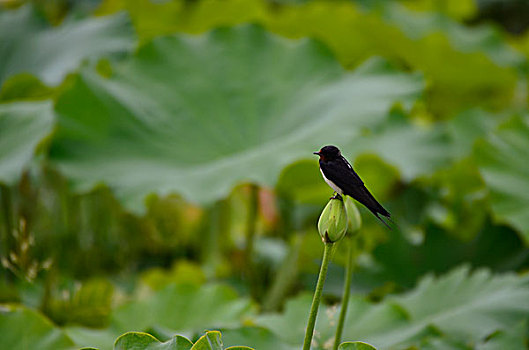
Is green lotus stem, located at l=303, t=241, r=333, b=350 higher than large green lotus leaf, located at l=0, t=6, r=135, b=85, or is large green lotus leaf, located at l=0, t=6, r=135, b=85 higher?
large green lotus leaf, located at l=0, t=6, r=135, b=85

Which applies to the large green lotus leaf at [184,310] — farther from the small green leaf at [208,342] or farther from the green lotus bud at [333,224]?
the green lotus bud at [333,224]

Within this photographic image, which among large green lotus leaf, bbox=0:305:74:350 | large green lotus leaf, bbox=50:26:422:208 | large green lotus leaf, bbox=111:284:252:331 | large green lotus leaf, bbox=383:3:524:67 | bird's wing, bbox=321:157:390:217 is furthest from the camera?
large green lotus leaf, bbox=383:3:524:67

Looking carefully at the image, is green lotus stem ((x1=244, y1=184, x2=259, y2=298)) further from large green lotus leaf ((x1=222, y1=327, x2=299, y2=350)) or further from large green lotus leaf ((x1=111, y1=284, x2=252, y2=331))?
large green lotus leaf ((x1=222, y1=327, x2=299, y2=350))

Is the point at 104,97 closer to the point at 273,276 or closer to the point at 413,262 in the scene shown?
the point at 273,276

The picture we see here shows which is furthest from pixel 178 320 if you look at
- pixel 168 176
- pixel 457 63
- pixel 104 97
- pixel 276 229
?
pixel 457 63

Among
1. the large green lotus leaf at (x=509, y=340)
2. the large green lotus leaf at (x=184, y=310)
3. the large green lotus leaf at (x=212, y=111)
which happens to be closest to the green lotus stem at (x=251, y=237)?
the large green lotus leaf at (x=212, y=111)

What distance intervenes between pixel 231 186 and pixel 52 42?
0.67 metres

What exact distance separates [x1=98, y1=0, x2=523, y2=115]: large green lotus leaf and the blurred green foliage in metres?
0.03

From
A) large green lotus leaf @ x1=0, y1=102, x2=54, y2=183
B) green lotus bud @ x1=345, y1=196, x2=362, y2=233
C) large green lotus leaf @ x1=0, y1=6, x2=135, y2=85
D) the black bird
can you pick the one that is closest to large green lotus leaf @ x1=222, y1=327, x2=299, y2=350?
green lotus bud @ x1=345, y1=196, x2=362, y2=233

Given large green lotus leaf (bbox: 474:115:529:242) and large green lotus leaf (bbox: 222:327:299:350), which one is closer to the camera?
large green lotus leaf (bbox: 222:327:299:350)

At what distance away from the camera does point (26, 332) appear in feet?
2.25

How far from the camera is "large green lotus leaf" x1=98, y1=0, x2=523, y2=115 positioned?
162cm

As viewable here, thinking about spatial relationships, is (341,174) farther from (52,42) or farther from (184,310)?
(52,42)

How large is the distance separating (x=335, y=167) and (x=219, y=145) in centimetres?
79
